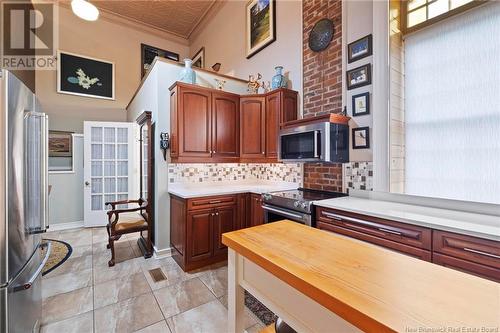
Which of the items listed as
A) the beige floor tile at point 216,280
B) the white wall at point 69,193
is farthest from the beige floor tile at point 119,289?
the white wall at point 69,193

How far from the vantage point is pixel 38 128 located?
161cm

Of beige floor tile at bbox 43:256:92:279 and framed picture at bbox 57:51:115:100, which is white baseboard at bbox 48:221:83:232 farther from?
framed picture at bbox 57:51:115:100

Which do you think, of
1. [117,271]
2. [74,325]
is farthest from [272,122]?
[74,325]

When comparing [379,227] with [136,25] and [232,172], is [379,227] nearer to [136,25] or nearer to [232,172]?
[232,172]

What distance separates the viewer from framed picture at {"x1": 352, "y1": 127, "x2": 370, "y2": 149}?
96.7 inches

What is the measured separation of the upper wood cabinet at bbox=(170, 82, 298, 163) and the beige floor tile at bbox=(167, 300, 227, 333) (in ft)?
5.57

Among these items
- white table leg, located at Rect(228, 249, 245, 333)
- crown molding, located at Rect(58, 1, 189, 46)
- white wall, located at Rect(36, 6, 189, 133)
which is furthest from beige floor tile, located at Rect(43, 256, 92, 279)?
crown molding, located at Rect(58, 1, 189, 46)

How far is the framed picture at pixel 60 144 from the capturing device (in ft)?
14.4

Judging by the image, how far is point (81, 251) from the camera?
3318 millimetres

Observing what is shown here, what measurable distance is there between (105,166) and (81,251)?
6.06 feet

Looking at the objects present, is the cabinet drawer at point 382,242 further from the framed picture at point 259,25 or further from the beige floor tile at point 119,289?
the framed picture at point 259,25

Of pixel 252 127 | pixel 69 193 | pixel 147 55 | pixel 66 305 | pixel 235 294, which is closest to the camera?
pixel 235 294

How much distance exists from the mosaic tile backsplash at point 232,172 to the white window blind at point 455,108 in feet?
4.76

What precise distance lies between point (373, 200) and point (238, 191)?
1.59 m
